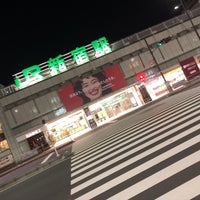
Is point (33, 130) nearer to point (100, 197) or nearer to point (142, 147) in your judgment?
point (142, 147)

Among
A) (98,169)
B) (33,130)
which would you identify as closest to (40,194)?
(98,169)

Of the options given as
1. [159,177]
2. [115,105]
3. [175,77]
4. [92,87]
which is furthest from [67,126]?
[159,177]

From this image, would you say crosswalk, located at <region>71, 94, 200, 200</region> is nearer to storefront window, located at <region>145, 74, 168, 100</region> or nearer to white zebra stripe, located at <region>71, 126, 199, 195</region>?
white zebra stripe, located at <region>71, 126, 199, 195</region>

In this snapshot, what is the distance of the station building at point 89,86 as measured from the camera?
120ft

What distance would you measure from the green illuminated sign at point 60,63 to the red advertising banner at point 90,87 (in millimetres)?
2257

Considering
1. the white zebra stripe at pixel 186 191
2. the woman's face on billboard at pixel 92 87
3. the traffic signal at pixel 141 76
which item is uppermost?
the woman's face on billboard at pixel 92 87

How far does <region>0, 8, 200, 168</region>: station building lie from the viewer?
1436 inches

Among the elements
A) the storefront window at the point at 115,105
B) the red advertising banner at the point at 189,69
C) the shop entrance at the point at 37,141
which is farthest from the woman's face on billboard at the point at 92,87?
the red advertising banner at the point at 189,69

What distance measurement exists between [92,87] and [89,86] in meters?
0.40

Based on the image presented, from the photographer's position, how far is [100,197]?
Result: 21.5 feet

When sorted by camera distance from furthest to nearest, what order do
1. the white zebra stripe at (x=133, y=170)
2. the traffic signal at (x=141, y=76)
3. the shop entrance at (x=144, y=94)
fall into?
1. the shop entrance at (x=144, y=94)
2. the traffic signal at (x=141, y=76)
3. the white zebra stripe at (x=133, y=170)

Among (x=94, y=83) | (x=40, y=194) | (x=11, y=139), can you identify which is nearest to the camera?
(x=40, y=194)

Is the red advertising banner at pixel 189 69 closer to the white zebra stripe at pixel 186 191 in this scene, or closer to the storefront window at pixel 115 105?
the storefront window at pixel 115 105

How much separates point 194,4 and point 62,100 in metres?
33.9
